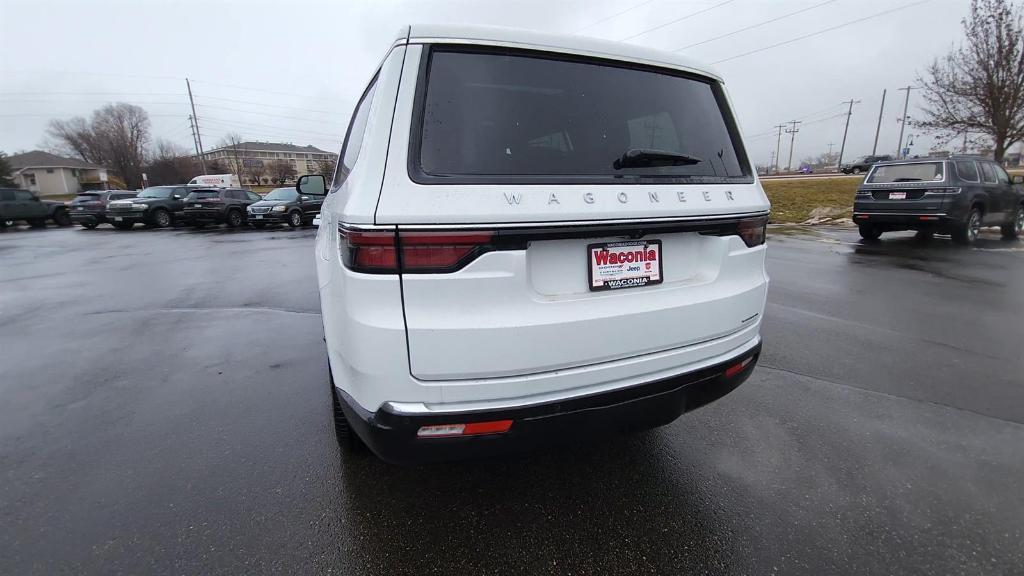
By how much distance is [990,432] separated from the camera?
2.77 meters

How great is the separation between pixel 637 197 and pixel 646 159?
0.72 ft

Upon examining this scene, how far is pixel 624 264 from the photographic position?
184 cm

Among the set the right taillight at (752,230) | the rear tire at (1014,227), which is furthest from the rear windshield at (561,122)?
the rear tire at (1014,227)

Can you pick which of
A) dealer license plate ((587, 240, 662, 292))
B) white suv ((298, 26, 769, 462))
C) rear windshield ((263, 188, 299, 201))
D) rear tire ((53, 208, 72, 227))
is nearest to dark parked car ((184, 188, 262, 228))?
rear windshield ((263, 188, 299, 201))

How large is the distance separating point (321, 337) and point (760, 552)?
4.02 m

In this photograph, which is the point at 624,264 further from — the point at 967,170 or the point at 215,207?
the point at 215,207

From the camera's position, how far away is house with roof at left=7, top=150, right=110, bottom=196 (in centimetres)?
6044

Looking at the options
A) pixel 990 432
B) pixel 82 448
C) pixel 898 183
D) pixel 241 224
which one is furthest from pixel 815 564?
pixel 241 224

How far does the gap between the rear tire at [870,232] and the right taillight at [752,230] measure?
10.7 m

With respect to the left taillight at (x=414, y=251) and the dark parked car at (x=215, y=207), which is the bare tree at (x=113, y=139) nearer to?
the dark parked car at (x=215, y=207)

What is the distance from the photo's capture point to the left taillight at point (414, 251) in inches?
59.7

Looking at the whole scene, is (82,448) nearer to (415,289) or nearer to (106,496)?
(106,496)

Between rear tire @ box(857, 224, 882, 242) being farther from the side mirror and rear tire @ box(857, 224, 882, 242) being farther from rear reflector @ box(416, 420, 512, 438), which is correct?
rear reflector @ box(416, 420, 512, 438)

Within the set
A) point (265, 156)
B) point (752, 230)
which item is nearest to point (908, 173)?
point (752, 230)
